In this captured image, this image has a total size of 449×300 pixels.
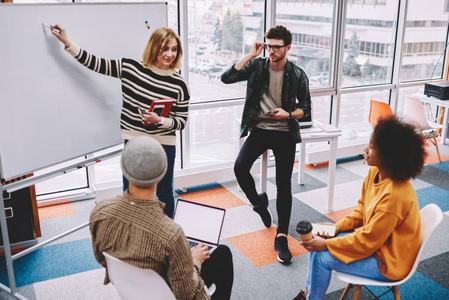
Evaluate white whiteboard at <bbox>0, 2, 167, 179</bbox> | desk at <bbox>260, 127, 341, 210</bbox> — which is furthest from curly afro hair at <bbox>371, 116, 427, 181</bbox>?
white whiteboard at <bbox>0, 2, 167, 179</bbox>

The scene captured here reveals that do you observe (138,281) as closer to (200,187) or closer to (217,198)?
(217,198)

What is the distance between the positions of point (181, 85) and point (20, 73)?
95cm

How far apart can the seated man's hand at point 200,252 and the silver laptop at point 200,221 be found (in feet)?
0.44

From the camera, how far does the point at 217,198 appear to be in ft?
14.1

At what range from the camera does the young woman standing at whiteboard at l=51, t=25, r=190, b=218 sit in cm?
279

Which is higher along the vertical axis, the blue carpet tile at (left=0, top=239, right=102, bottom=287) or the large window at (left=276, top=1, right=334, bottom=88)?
the large window at (left=276, top=1, right=334, bottom=88)

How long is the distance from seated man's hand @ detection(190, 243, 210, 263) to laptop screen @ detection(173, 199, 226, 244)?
0.44ft

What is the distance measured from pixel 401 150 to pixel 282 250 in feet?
4.74

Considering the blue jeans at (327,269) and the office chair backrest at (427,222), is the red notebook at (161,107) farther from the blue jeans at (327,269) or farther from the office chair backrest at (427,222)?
the office chair backrest at (427,222)

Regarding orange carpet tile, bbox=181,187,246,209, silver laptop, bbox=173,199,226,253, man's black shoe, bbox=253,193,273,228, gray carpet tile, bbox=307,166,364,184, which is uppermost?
silver laptop, bbox=173,199,226,253

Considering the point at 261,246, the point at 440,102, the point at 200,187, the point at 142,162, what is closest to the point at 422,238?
the point at 142,162

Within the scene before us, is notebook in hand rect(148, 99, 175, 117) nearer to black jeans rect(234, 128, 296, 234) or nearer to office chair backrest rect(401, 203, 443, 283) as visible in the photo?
black jeans rect(234, 128, 296, 234)

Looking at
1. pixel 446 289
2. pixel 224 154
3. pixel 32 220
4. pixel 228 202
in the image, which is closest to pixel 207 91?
pixel 224 154

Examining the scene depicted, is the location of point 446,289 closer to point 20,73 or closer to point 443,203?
point 443,203
